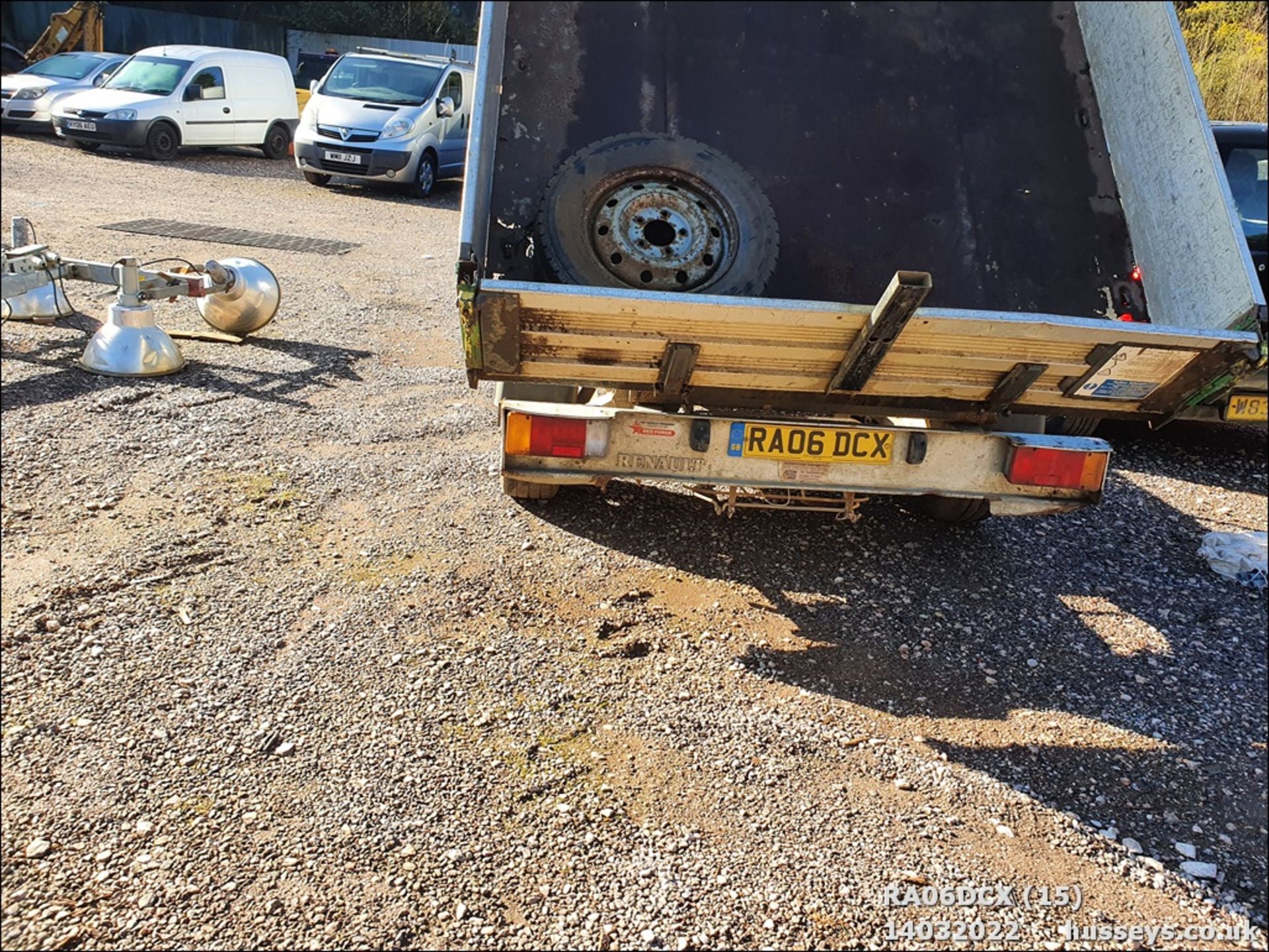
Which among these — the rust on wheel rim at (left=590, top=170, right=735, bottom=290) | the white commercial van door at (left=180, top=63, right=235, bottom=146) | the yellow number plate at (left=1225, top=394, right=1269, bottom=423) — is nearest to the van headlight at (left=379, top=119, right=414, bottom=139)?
the white commercial van door at (left=180, top=63, right=235, bottom=146)

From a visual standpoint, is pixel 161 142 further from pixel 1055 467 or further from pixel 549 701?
pixel 1055 467

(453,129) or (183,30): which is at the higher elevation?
(453,129)

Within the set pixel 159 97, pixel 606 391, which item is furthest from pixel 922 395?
pixel 159 97

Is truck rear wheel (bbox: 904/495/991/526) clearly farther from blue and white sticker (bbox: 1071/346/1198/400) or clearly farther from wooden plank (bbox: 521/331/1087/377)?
wooden plank (bbox: 521/331/1087/377)

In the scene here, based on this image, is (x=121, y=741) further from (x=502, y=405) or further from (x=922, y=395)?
(x=922, y=395)

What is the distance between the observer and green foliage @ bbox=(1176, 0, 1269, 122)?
11602mm

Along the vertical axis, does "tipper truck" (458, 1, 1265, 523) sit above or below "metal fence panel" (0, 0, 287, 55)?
below

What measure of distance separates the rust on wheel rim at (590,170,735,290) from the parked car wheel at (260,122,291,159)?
383 inches

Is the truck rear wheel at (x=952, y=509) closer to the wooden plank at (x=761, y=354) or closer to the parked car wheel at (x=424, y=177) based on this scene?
the wooden plank at (x=761, y=354)

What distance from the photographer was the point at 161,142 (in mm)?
12016

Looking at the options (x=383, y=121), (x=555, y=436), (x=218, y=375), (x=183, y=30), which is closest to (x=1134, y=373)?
(x=555, y=436)

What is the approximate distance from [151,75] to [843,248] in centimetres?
1105

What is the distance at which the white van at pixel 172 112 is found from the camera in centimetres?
1066

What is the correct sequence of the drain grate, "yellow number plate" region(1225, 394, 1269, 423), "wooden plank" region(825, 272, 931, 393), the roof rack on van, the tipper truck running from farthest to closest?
the roof rack on van
the drain grate
"yellow number plate" region(1225, 394, 1269, 423)
the tipper truck
"wooden plank" region(825, 272, 931, 393)
